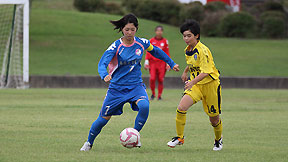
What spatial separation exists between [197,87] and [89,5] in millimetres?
39155

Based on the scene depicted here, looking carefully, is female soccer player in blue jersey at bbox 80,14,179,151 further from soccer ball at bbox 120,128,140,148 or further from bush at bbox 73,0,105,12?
bush at bbox 73,0,105,12

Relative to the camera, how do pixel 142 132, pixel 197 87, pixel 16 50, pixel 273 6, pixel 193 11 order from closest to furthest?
1. pixel 197 87
2. pixel 142 132
3. pixel 16 50
4. pixel 193 11
5. pixel 273 6

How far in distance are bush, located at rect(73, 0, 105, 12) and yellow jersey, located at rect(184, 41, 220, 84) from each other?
38340 millimetres

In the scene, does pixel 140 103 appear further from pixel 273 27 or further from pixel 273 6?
pixel 273 6

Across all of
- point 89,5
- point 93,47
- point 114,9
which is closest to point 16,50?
point 93,47

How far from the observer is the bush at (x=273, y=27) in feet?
129

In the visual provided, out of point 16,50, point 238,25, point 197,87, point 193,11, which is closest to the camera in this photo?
point 197,87

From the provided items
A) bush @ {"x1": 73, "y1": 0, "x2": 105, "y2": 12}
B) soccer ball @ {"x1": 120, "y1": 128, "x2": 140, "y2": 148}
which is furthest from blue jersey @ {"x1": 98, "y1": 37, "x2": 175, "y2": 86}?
bush @ {"x1": 73, "y1": 0, "x2": 105, "y2": 12}

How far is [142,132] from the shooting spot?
10516 mm

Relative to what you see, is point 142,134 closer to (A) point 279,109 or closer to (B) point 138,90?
(B) point 138,90

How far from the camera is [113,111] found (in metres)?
8.41

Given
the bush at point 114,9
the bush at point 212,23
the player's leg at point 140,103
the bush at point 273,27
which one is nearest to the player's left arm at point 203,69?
the player's leg at point 140,103

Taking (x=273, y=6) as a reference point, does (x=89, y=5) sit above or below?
below

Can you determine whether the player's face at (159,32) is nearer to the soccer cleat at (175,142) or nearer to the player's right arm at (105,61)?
the soccer cleat at (175,142)
